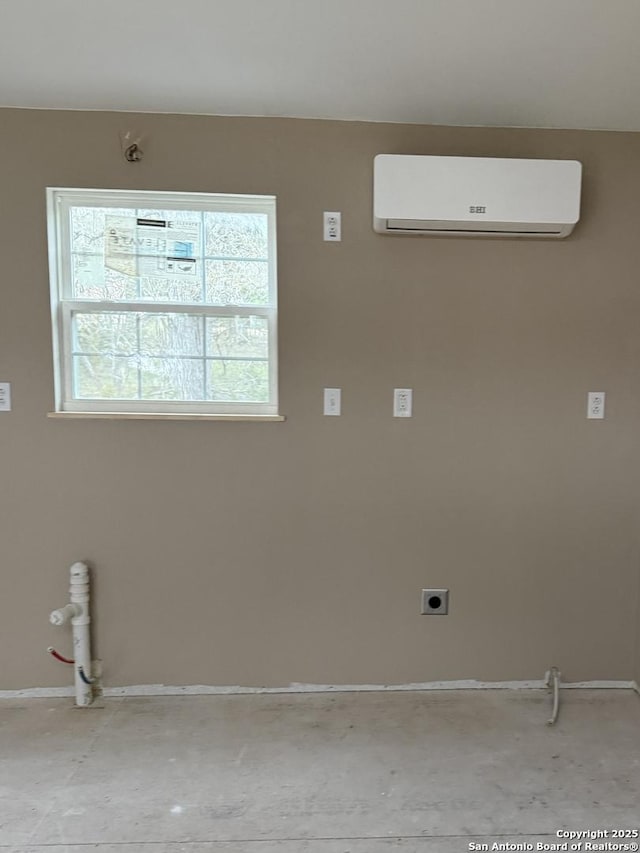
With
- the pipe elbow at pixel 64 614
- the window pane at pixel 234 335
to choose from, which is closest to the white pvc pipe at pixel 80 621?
the pipe elbow at pixel 64 614

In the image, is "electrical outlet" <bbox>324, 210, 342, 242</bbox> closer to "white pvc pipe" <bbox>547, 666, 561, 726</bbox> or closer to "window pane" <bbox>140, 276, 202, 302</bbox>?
"window pane" <bbox>140, 276, 202, 302</bbox>

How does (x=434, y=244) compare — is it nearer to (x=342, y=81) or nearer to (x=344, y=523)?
(x=342, y=81)

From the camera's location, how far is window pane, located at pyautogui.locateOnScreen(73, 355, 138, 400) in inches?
79.3

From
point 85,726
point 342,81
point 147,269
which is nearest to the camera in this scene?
point 342,81

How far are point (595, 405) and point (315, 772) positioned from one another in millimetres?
1702

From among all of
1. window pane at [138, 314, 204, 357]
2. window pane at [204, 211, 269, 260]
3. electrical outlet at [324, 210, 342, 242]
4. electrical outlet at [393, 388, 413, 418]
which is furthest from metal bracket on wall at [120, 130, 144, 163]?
electrical outlet at [393, 388, 413, 418]

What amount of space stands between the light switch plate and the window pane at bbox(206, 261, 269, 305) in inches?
33.0

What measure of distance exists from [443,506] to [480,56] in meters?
1.54

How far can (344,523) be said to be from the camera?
6.66 feet

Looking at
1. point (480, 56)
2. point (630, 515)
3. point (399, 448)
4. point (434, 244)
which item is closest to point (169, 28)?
point (480, 56)

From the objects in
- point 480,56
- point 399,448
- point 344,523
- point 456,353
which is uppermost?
point 480,56

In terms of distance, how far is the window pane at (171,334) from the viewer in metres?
2.01

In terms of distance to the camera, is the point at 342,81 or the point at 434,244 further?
the point at 434,244

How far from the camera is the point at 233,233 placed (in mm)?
2006
